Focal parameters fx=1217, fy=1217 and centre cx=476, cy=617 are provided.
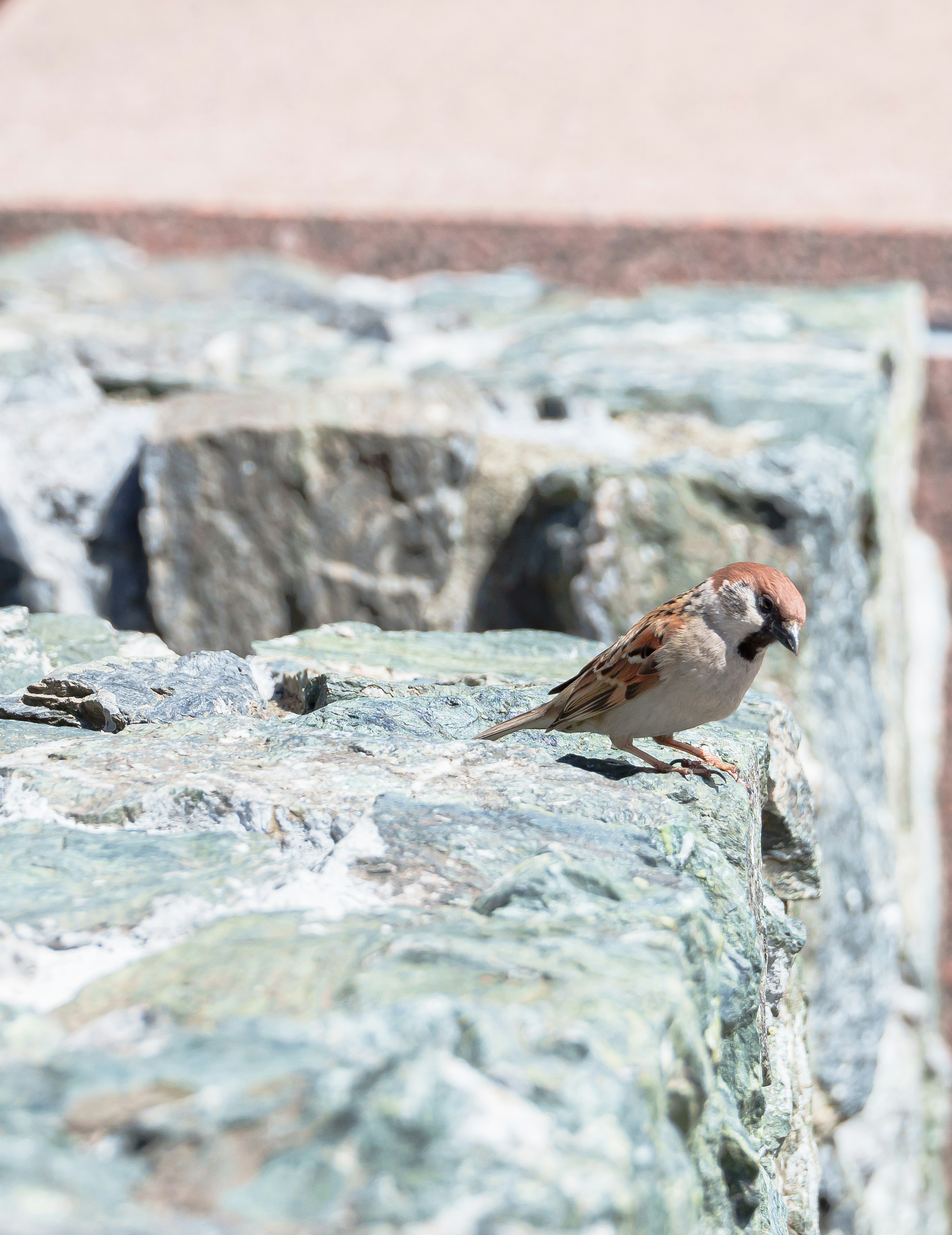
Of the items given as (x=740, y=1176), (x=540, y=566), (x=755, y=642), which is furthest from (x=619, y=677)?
(x=540, y=566)

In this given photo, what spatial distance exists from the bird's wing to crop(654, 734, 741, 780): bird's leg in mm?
103

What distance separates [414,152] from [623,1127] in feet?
19.3

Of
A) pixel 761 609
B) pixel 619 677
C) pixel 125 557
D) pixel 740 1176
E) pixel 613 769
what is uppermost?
pixel 761 609

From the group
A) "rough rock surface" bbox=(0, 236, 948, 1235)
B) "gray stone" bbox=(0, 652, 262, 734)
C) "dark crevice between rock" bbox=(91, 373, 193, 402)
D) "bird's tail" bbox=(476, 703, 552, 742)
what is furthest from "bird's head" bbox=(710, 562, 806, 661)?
"dark crevice between rock" bbox=(91, 373, 193, 402)

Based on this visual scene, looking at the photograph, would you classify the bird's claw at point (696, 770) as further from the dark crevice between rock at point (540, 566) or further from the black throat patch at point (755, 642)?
the dark crevice between rock at point (540, 566)

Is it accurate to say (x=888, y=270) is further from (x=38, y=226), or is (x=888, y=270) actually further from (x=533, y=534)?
(x=38, y=226)

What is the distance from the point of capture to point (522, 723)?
1918mm

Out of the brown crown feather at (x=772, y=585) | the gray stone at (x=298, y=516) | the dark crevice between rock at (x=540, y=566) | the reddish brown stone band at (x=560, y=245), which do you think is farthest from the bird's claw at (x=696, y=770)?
the reddish brown stone band at (x=560, y=245)

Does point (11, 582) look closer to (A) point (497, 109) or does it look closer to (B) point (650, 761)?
(B) point (650, 761)

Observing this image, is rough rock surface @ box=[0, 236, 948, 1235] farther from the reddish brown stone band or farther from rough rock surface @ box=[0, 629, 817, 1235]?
the reddish brown stone band

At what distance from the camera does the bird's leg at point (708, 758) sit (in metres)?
1.83

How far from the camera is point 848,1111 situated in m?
3.24

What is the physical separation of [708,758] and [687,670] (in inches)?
5.4

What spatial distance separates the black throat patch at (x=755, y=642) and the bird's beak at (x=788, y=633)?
1 cm
